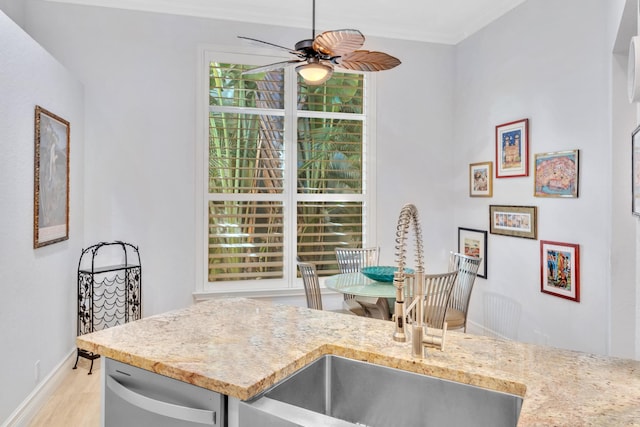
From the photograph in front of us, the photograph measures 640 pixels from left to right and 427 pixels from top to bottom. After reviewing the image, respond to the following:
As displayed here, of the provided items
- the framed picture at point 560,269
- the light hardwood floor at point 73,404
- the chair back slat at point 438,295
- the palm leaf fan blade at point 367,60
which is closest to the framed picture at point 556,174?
the framed picture at point 560,269

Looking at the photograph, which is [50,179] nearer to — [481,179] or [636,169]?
[636,169]

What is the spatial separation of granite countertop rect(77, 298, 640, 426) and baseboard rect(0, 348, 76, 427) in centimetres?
157

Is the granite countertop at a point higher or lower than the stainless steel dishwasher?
higher

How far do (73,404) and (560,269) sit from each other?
3556 millimetres

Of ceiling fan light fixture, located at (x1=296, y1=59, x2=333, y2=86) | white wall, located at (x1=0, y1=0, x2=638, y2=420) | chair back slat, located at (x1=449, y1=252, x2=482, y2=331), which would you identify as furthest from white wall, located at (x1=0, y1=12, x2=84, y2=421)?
chair back slat, located at (x1=449, y1=252, x2=482, y2=331)

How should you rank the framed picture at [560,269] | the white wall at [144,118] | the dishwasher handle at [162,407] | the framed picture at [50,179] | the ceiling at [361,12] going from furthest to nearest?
the ceiling at [361,12] → the white wall at [144,118] → the framed picture at [560,269] → the framed picture at [50,179] → the dishwasher handle at [162,407]

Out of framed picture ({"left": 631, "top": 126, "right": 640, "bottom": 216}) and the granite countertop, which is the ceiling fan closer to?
framed picture ({"left": 631, "top": 126, "right": 640, "bottom": 216})

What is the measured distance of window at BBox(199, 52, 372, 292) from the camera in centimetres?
405

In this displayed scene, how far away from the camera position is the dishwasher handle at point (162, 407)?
44.8 inches

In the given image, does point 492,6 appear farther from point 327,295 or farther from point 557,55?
point 327,295

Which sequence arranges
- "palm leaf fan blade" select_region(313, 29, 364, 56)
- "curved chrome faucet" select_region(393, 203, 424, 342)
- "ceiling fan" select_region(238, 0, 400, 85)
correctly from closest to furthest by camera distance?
"curved chrome faucet" select_region(393, 203, 424, 342) < "palm leaf fan blade" select_region(313, 29, 364, 56) < "ceiling fan" select_region(238, 0, 400, 85)

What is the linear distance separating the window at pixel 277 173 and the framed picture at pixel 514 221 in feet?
3.95

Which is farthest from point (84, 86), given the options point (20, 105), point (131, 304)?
point (131, 304)

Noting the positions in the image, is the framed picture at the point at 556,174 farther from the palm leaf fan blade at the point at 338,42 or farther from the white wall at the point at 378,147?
the palm leaf fan blade at the point at 338,42
